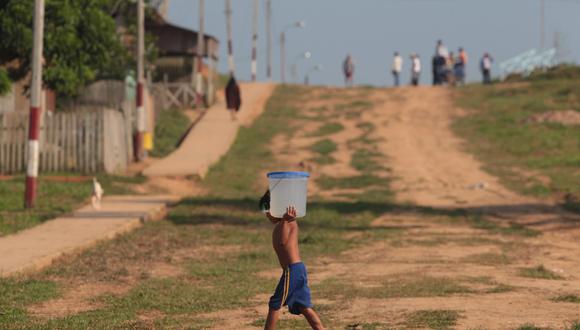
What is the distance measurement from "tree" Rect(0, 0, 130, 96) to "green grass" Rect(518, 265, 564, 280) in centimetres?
1662

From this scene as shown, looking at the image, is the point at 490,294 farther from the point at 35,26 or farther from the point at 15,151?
the point at 15,151

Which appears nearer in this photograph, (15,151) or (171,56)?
(15,151)

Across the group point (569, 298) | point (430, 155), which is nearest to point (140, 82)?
point (430, 155)

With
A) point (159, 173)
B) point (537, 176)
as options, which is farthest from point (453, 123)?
point (159, 173)

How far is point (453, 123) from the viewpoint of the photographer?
41.8 metres

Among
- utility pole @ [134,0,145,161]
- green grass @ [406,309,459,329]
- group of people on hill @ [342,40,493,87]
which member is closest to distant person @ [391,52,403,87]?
group of people on hill @ [342,40,493,87]

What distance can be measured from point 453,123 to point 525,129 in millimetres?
3831

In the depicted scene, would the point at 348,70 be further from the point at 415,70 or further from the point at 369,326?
the point at 369,326

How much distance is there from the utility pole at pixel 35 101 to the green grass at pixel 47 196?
1.38 ft

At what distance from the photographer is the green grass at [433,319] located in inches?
359

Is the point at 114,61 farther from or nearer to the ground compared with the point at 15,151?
farther from the ground

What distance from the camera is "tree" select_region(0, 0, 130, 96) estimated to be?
88.7 feet

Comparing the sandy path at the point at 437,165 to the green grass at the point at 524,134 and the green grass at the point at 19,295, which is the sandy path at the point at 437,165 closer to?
the green grass at the point at 524,134

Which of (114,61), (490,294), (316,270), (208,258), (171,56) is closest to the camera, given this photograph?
(490,294)
